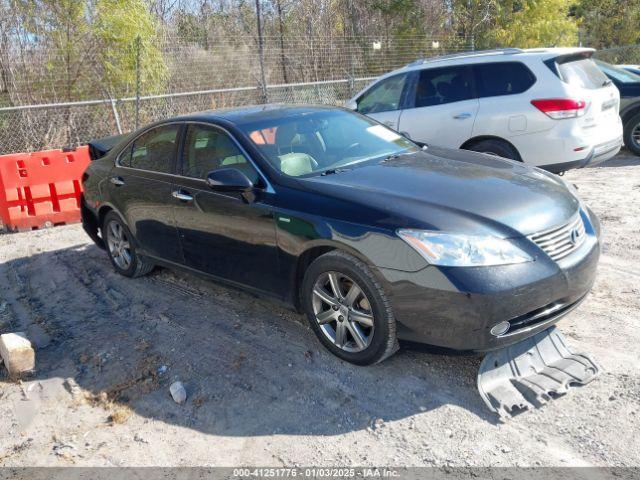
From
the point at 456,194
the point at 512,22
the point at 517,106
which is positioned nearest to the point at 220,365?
the point at 456,194

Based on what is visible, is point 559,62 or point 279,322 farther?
point 559,62

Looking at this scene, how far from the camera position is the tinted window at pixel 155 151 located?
508cm

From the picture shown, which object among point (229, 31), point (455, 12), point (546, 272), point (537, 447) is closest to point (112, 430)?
point (537, 447)

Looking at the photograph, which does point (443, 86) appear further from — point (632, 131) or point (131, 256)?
point (131, 256)

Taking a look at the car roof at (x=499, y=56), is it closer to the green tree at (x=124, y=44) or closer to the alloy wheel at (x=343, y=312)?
the alloy wheel at (x=343, y=312)

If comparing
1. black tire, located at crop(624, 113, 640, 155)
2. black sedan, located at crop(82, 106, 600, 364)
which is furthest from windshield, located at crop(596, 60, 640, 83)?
black sedan, located at crop(82, 106, 600, 364)

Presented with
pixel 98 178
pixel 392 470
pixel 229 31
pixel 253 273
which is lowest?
pixel 392 470

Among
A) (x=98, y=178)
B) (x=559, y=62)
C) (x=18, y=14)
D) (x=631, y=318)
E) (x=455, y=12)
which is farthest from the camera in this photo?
(x=455, y=12)

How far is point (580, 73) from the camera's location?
7.48 meters

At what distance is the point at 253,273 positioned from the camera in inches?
172

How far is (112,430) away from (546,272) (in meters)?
2.65

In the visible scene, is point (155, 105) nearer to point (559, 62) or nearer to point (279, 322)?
point (559, 62)

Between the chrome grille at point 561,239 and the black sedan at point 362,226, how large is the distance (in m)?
0.01

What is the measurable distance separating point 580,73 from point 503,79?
3.08 feet
